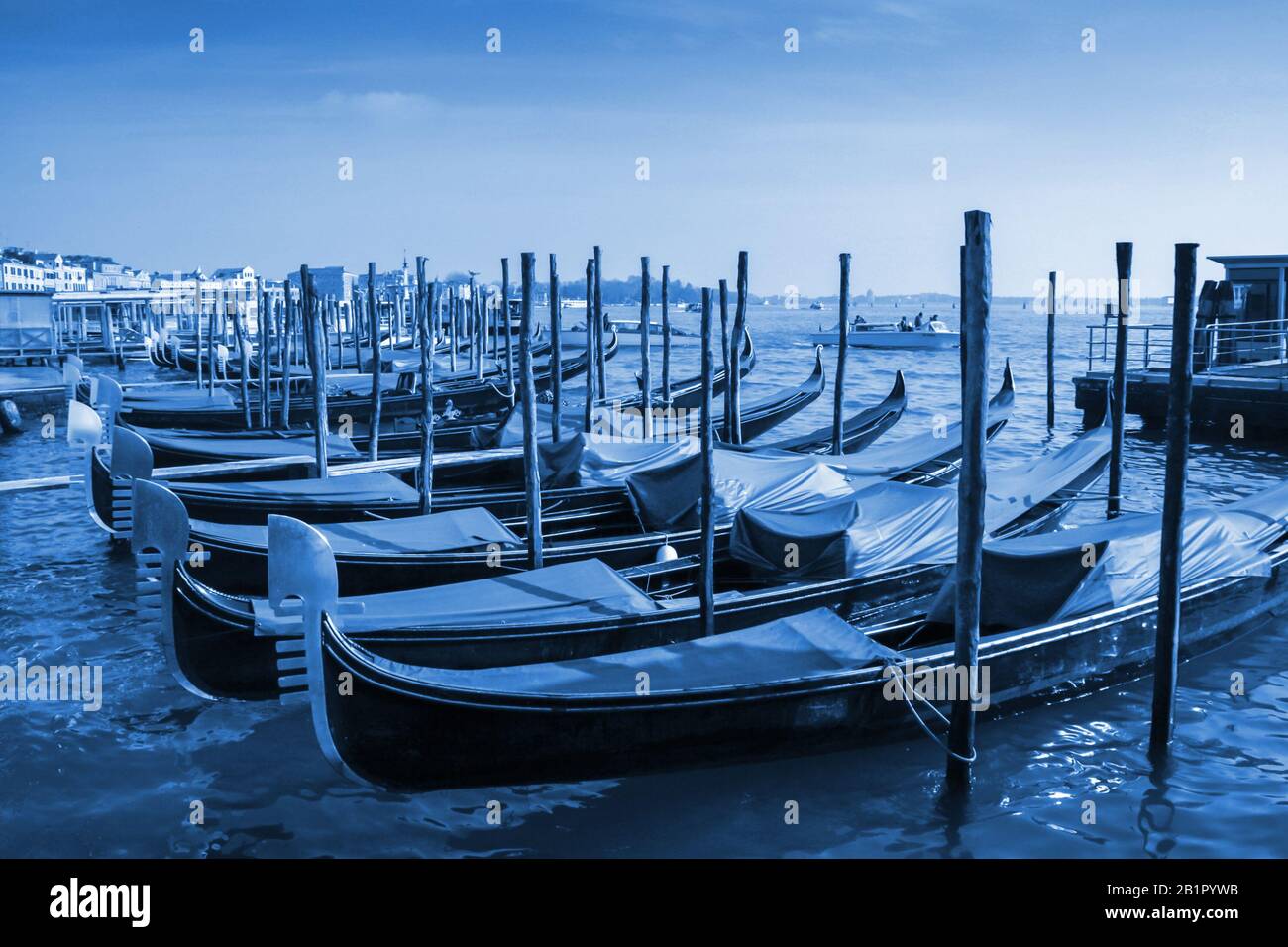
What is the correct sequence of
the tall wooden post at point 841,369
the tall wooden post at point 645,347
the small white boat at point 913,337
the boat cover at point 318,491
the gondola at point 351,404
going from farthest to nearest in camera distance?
the small white boat at point 913,337 → the gondola at point 351,404 → the tall wooden post at point 645,347 → the tall wooden post at point 841,369 → the boat cover at point 318,491

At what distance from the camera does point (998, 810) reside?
569 centimetres

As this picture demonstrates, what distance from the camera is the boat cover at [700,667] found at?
5.52 metres

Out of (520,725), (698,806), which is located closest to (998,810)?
(698,806)

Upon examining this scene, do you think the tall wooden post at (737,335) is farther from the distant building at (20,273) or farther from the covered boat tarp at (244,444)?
the distant building at (20,273)

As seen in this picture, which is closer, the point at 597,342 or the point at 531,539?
the point at 531,539

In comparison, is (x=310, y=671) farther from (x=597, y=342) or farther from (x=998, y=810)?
(x=597, y=342)

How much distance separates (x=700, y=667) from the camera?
19.3ft

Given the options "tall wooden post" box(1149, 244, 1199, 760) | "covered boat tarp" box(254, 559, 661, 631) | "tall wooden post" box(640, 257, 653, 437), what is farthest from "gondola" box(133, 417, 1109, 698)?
"tall wooden post" box(640, 257, 653, 437)

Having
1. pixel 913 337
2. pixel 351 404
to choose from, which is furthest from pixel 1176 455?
pixel 913 337

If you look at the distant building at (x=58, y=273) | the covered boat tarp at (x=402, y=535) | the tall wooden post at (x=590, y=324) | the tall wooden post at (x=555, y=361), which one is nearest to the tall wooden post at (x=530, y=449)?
the covered boat tarp at (x=402, y=535)

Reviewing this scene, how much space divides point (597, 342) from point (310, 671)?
13.1 m

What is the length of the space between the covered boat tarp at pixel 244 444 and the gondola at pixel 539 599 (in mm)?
4862
